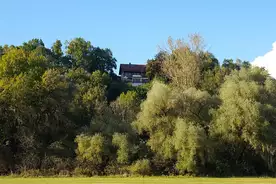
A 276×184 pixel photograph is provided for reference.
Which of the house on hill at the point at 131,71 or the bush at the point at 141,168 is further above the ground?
the house on hill at the point at 131,71

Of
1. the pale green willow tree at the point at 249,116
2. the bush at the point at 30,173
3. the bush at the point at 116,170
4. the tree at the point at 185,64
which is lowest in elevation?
the bush at the point at 30,173

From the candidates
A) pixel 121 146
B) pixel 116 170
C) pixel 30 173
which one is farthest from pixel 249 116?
pixel 30 173

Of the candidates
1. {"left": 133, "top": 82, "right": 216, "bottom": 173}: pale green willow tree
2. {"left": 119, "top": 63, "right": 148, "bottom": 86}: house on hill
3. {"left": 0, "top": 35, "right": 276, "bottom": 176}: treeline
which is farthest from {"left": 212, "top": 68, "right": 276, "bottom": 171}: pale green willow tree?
{"left": 119, "top": 63, "right": 148, "bottom": 86}: house on hill

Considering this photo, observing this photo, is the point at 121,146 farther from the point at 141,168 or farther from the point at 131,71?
the point at 131,71

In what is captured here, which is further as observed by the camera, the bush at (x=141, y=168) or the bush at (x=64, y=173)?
the bush at (x=141, y=168)

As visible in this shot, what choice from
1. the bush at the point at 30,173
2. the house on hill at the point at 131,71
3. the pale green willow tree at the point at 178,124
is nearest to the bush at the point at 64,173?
the bush at the point at 30,173

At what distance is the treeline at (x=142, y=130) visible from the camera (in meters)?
31.9

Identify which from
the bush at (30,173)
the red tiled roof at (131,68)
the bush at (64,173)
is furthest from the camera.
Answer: the red tiled roof at (131,68)

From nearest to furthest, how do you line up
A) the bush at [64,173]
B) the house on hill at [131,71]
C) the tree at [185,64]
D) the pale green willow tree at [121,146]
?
the bush at [64,173]
the pale green willow tree at [121,146]
the tree at [185,64]
the house on hill at [131,71]

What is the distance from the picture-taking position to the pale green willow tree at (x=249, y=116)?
32094 mm

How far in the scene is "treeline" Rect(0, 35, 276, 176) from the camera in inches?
A: 1254

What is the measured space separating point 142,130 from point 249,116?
32.4ft

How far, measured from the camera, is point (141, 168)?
31422 millimetres

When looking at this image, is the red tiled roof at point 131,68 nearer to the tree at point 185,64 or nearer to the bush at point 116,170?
the tree at point 185,64
